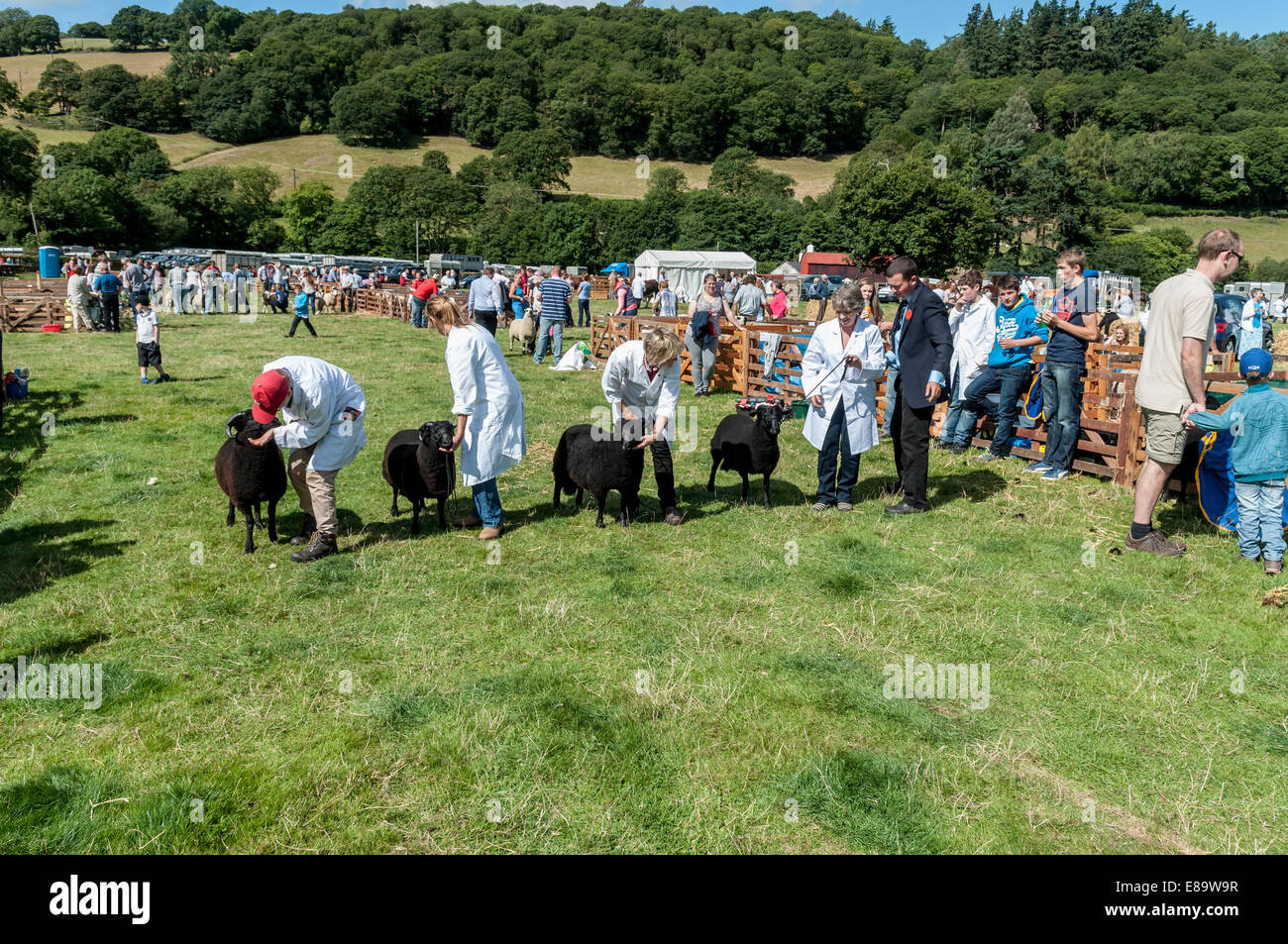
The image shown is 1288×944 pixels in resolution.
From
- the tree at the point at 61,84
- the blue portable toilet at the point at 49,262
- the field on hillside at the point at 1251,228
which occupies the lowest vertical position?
the blue portable toilet at the point at 49,262

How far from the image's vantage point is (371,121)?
12188 centimetres

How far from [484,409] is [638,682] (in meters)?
3.23

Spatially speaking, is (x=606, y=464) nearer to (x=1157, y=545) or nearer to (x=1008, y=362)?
(x=1157, y=545)

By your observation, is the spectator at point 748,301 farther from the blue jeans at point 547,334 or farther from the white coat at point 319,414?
the white coat at point 319,414

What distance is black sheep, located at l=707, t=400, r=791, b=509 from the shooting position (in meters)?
8.21

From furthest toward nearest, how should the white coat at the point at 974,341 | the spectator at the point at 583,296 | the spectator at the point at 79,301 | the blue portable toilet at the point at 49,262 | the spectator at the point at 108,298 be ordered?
the blue portable toilet at the point at 49,262
the spectator at the point at 583,296
the spectator at the point at 108,298
the spectator at the point at 79,301
the white coat at the point at 974,341

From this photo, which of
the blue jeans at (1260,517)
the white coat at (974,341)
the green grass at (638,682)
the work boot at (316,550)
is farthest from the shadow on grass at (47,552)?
the white coat at (974,341)

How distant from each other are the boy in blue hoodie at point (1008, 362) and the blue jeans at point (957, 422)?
209mm

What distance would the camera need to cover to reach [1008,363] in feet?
33.8

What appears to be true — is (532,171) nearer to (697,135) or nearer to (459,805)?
(697,135)

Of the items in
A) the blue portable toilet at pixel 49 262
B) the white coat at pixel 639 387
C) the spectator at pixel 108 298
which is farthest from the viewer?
the blue portable toilet at pixel 49 262

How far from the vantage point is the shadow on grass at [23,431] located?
897 centimetres
